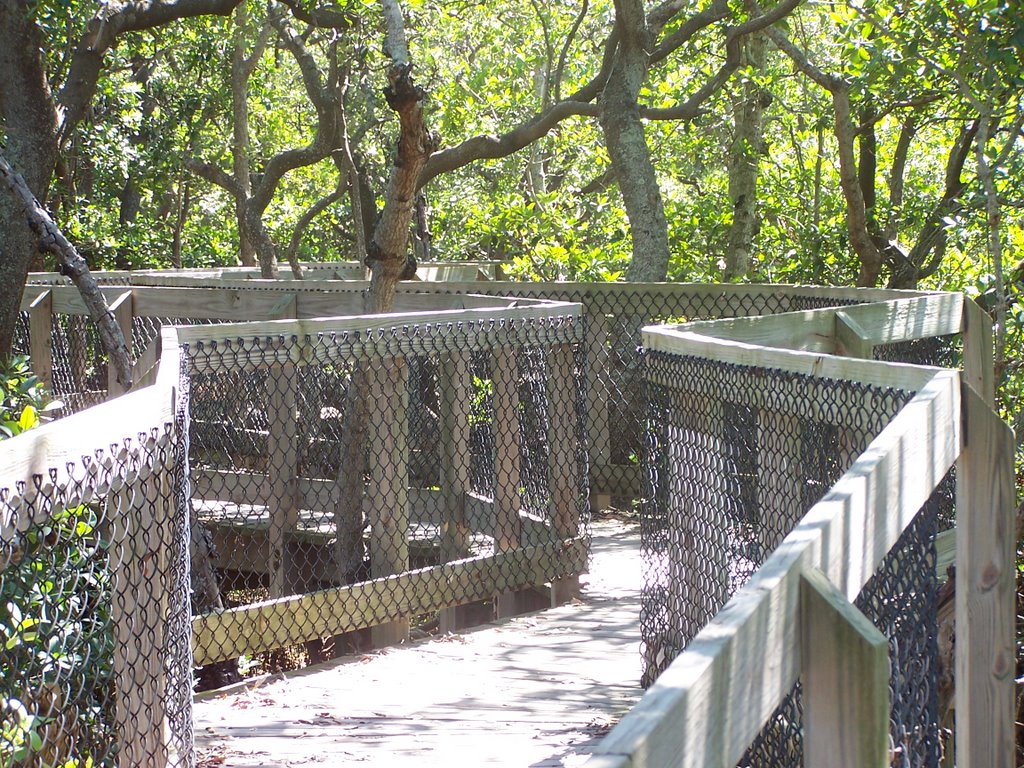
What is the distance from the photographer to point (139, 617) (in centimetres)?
338

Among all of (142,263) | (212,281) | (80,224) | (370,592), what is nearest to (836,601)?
(370,592)

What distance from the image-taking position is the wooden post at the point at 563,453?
7012 mm

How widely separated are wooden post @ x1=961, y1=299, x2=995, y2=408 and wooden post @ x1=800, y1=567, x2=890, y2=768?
3.73 meters

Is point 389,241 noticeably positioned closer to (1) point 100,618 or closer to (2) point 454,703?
(2) point 454,703

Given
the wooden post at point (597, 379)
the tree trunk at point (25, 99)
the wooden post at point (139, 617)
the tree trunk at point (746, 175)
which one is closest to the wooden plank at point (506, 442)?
the wooden post at point (597, 379)

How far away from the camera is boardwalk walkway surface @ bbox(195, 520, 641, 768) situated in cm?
445

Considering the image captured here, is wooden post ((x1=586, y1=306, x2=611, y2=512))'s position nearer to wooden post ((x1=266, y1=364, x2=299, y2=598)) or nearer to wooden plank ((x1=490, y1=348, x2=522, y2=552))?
wooden plank ((x1=490, y1=348, x2=522, y2=552))

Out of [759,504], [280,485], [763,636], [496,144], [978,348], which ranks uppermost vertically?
[496,144]

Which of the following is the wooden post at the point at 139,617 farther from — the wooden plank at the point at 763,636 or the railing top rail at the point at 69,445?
the wooden plank at the point at 763,636

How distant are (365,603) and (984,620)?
12.1 feet

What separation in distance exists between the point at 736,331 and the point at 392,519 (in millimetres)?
2780

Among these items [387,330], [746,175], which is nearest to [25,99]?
[387,330]

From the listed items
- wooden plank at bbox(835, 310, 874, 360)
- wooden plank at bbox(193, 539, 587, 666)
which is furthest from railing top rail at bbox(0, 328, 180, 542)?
wooden plank at bbox(835, 310, 874, 360)

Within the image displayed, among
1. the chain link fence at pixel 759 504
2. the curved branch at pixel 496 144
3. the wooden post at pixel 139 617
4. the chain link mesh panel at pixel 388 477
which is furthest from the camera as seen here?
the curved branch at pixel 496 144
